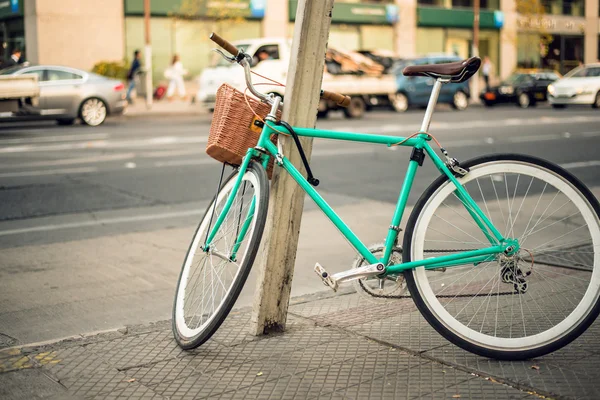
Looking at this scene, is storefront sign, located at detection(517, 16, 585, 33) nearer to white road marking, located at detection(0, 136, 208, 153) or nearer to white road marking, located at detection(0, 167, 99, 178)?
white road marking, located at detection(0, 136, 208, 153)

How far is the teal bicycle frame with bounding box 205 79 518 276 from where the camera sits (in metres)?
3.67

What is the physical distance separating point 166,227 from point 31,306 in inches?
104

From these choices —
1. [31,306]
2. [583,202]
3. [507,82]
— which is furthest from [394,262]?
[507,82]

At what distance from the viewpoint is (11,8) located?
32375mm

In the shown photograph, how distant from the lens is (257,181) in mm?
3814

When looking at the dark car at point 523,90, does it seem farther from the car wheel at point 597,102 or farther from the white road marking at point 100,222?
the white road marking at point 100,222

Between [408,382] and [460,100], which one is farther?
[460,100]

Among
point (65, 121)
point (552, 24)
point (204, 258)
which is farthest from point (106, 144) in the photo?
point (552, 24)

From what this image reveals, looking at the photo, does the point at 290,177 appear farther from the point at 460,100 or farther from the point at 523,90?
the point at 523,90

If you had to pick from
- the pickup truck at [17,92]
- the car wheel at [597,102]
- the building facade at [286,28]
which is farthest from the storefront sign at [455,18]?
the pickup truck at [17,92]

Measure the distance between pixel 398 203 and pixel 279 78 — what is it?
18.2 metres

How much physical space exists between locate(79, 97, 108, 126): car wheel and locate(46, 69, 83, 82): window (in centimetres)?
72

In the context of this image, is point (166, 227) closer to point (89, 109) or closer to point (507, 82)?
point (89, 109)

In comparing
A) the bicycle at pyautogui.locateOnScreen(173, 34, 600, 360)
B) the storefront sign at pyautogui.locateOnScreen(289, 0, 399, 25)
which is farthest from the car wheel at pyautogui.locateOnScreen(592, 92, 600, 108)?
the bicycle at pyautogui.locateOnScreen(173, 34, 600, 360)
